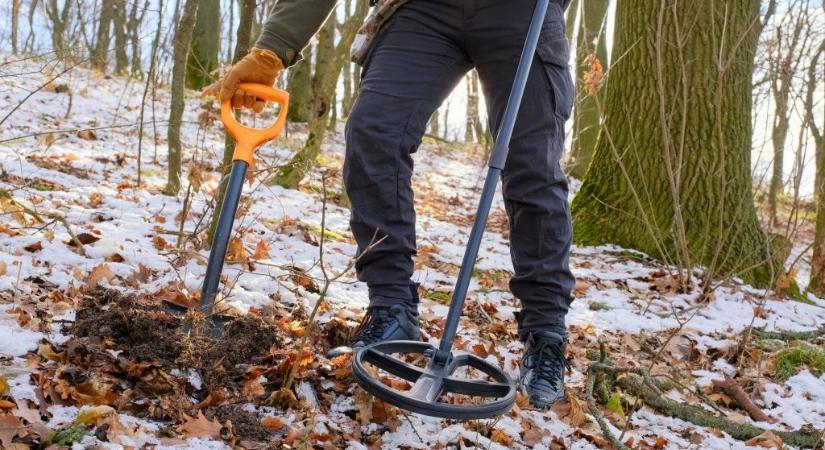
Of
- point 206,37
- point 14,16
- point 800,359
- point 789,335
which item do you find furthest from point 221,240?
point 206,37

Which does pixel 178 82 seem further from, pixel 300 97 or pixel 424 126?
pixel 300 97

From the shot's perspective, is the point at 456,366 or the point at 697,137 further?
the point at 697,137

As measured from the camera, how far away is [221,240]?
2.19 meters

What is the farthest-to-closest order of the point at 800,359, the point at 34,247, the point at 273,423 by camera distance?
1. the point at 800,359
2. the point at 34,247
3. the point at 273,423

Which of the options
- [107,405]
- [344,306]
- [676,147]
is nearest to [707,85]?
[676,147]

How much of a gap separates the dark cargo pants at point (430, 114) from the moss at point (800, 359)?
136cm

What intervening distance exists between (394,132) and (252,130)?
496mm

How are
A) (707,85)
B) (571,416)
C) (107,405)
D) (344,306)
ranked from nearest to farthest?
(107,405), (571,416), (344,306), (707,85)

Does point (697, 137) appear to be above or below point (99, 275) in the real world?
above

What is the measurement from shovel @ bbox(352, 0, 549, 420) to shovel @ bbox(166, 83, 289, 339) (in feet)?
1.84

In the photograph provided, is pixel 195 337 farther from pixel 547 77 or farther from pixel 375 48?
pixel 547 77

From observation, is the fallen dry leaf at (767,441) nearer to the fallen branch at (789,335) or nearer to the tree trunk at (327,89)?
the fallen branch at (789,335)

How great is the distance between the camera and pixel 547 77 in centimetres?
241

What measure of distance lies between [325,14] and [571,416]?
5.70 feet
